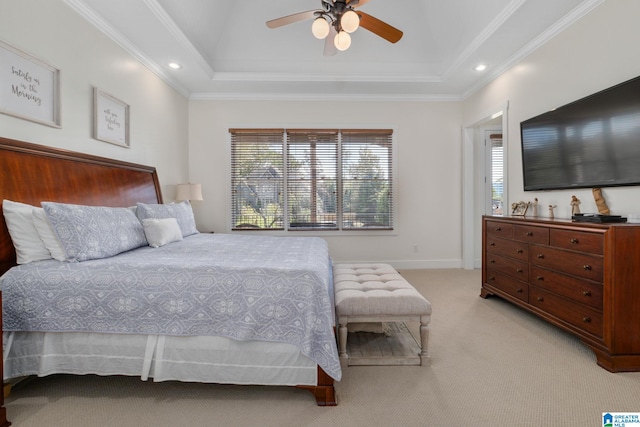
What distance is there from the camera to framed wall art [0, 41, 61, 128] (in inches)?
82.3

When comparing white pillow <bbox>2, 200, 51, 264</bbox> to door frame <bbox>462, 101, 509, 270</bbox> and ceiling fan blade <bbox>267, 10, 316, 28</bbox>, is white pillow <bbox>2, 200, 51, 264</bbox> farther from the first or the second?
door frame <bbox>462, 101, 509, 270</bbox>

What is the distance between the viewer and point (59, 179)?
243cm

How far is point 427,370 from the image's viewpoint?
2061 mm

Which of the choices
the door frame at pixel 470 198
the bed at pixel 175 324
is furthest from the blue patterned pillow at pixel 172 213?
the door frame at pixel 470 198

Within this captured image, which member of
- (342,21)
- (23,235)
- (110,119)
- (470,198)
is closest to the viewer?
(23,235)

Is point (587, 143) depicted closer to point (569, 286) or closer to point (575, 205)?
point (575, 205)

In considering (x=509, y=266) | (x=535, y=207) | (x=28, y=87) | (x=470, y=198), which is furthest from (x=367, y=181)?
(x=28, y=87)

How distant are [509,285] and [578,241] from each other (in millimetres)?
997

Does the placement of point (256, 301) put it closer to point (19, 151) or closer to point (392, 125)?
point (19, 151)

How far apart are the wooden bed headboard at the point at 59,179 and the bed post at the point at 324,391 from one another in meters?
2.07

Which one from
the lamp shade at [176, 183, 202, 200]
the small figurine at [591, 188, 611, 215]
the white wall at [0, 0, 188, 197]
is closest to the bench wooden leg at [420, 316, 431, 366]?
the small figurine at [591, 188, 611, 215]

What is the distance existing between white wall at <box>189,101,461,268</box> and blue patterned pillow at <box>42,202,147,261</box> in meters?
2.48

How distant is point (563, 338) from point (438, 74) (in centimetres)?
357

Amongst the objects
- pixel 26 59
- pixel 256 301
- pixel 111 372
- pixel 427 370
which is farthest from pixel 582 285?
pixel 26 59
